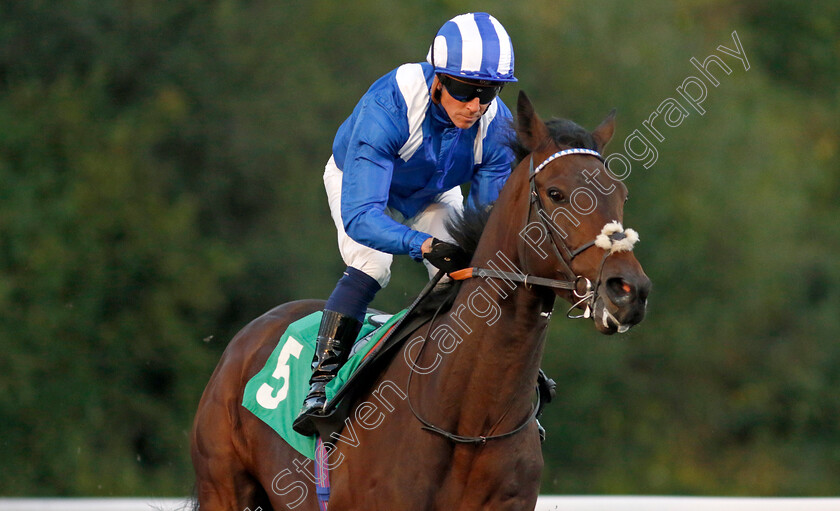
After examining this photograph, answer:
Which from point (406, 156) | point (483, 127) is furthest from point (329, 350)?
point (483, 127)

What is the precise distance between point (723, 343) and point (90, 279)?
11.5 meters

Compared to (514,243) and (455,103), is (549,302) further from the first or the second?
(455,103)

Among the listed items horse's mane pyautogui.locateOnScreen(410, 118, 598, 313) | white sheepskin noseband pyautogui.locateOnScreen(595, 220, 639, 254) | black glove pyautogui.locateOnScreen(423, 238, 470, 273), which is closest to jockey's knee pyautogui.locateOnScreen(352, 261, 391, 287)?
horse's mane pyautogui.locateOnScreen(410, 118, 598, 313)

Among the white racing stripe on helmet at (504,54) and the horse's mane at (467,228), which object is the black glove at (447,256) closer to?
the horse's mane at (467,228)

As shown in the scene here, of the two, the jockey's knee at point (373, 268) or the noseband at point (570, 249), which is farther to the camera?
the jockey's knee at point (373, 268)

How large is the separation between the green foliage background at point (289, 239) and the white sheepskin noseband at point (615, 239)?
42.6ft

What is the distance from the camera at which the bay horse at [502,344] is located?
10.6 ft

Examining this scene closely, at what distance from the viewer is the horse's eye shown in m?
3.33

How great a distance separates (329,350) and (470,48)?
137 cm

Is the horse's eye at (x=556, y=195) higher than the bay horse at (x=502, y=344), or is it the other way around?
the horse's eye at (x=556, y=195)

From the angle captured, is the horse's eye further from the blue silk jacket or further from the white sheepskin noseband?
the blue silk jacket

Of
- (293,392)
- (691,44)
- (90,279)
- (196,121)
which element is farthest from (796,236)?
(293,392)

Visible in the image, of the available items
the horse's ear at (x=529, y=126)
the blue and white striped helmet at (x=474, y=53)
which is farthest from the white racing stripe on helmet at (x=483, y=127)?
the horse's ear at (x=529, y=126)

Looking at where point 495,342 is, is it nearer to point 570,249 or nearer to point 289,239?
point 570,249
